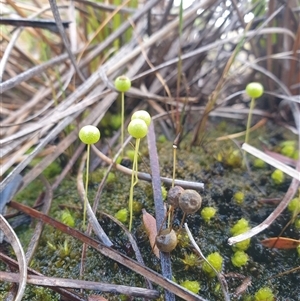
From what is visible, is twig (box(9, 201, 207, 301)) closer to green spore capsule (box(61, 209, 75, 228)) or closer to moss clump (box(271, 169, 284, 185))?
green spore capsule (box(61, 209, 75, 228))

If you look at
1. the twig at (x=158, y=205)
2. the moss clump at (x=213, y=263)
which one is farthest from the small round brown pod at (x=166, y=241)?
the moss clump at (x=213, y=263)

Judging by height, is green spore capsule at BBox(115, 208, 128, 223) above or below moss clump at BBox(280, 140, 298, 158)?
above

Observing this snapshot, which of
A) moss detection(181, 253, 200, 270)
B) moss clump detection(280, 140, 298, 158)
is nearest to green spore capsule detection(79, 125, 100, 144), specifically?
moss detection(181, 253, 200, 270)

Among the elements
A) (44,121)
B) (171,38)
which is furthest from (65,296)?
(171,38)

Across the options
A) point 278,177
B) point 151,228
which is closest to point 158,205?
point 151,228

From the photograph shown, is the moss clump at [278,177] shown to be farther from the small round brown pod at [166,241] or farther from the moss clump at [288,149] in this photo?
the small round brown pod at [166,241]
